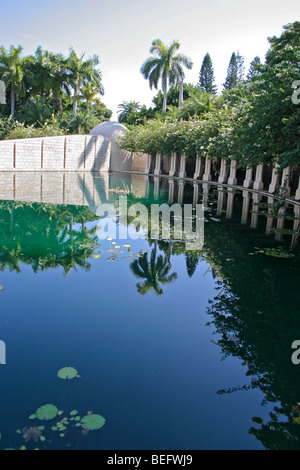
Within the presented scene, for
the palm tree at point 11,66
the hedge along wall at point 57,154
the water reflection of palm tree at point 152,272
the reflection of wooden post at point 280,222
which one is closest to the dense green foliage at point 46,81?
the palm tree at point 11,66

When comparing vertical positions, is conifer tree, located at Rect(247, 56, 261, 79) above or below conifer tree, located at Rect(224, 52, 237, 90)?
below

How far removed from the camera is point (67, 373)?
388cm

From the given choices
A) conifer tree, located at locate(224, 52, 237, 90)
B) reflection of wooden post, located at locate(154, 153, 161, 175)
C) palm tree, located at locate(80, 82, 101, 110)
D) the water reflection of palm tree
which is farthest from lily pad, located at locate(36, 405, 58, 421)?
conifer tree, located at locate(224, 52, 237, 90)

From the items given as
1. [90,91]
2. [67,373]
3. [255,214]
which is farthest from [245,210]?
[90,91]

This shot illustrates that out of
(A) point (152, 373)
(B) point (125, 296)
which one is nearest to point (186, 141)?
(B) point (125, 296)

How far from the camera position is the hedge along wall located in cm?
3234

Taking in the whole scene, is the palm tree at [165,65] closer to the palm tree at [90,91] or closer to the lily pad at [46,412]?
the palm tree at [90,91]

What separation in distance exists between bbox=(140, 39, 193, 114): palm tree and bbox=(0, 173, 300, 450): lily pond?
41302mm

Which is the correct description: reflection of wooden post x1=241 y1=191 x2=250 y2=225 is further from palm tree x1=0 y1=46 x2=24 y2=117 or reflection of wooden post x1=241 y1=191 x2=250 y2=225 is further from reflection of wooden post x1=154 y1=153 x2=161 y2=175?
palm tree x1=0 y1=46 x2=24 y2=117

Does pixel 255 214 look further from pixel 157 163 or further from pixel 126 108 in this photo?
pixel 126 108

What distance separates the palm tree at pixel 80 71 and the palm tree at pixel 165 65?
18.2 feet

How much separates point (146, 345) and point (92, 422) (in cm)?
141

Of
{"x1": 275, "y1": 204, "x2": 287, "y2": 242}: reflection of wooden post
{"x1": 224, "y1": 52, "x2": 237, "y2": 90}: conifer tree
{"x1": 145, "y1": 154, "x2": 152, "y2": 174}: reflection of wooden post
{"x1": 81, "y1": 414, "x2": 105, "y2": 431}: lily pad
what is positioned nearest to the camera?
{"x1": 81, "y1": 414, "x2": 105, "y2": 431}: lily pad

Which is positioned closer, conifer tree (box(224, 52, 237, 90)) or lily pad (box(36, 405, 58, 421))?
lily pad (box(36, 405, 58, 421))
